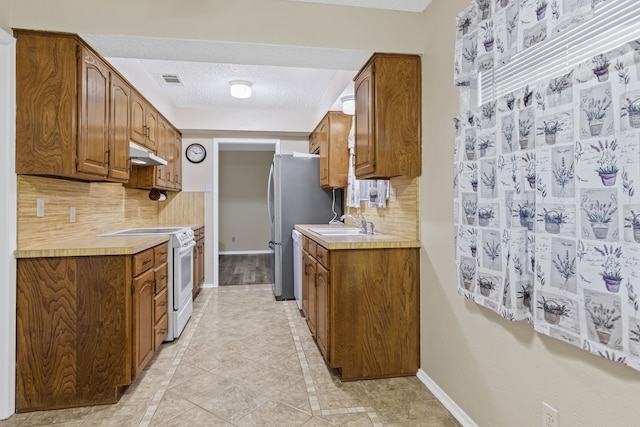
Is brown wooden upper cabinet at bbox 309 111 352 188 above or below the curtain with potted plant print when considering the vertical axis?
above

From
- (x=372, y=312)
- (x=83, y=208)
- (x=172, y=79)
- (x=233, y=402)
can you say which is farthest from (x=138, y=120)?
(x=372, y=312)

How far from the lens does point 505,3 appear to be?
1.51 meters

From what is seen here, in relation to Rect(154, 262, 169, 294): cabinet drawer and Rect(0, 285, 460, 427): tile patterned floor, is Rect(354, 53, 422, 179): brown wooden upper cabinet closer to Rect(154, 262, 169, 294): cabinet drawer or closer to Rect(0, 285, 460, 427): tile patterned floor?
Rect(0, 285, 460, 427): tile patterned floor

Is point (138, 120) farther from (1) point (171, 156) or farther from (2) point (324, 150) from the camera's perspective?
(2) point (324, 150)

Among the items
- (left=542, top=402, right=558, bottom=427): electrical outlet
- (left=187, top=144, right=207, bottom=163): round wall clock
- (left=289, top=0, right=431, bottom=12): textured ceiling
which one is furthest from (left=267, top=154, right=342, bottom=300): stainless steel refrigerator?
(left=542, top=402, right=558, bottom=427): electrical outlet

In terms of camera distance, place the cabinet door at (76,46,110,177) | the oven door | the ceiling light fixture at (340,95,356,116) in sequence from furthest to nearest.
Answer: the ceiling light fixture at (340,95,356,116)
the oven door
the cabinet door at (76,46,110,177)

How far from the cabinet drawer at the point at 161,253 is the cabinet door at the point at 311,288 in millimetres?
1174

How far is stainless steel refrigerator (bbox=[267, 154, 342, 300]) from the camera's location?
13.9 ft

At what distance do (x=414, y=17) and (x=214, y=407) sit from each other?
2.74 m

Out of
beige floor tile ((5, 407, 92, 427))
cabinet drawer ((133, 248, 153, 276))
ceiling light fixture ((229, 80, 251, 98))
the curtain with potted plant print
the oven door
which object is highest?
ceiling light fixture ((229, 80, 251, 98))

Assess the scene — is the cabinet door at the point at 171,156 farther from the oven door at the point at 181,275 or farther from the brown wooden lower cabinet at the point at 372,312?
the brown wooden lower cabinet at the point at 372,312

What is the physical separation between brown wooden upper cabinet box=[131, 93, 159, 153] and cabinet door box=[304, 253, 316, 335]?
1.86m

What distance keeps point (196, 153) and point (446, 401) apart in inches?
168

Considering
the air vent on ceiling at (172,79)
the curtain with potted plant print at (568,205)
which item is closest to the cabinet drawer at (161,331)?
the curtain with potted plant print at (568,205)
